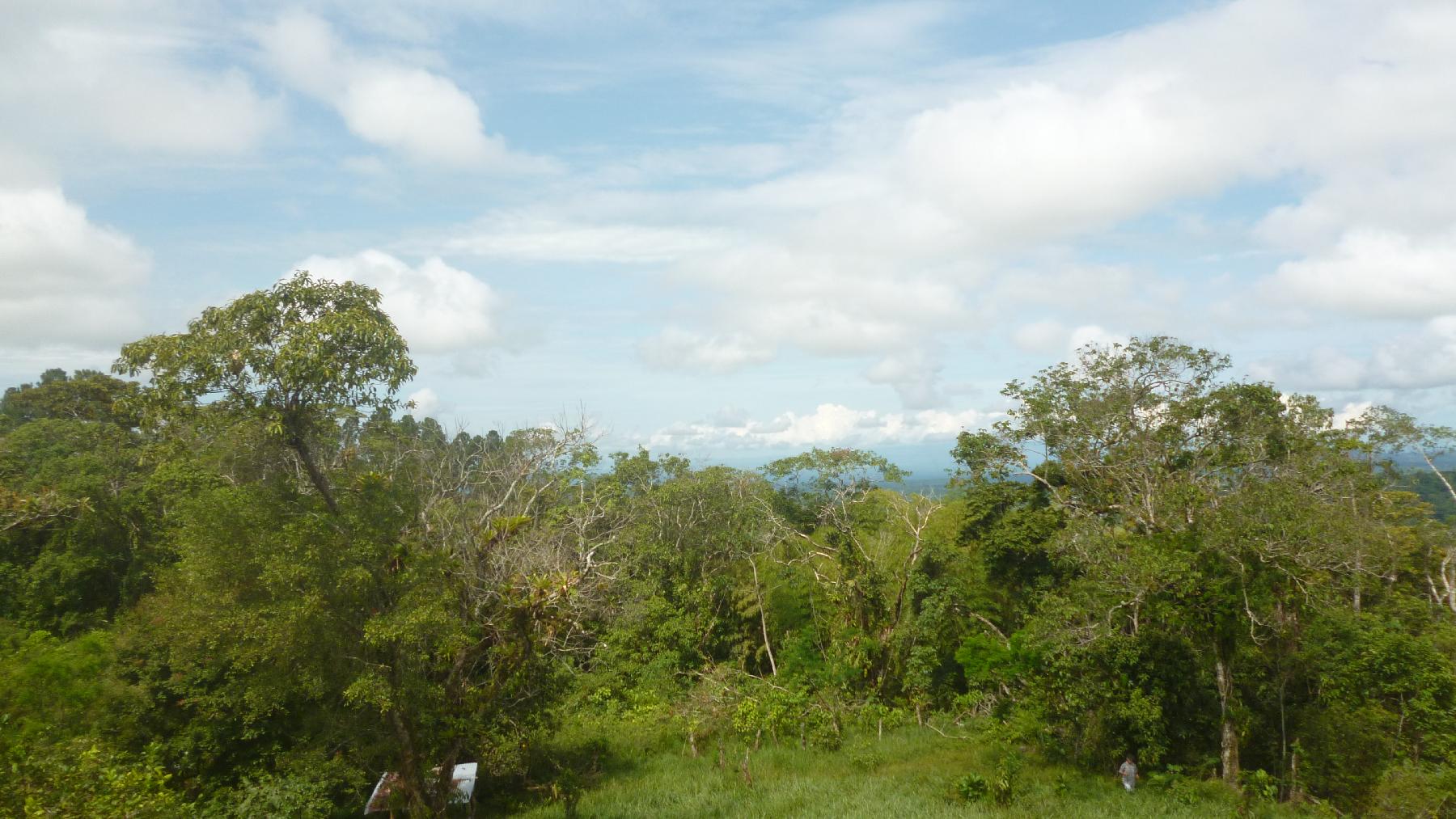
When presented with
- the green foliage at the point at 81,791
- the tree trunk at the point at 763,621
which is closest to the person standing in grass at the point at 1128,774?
the tree trunk at the point at 763,621

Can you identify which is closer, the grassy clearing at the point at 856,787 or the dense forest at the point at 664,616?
the dense forest at the point at 664,616

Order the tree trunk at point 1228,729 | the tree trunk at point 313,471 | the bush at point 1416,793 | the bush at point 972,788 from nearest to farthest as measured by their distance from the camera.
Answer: the bush at point 1416,793 < the tree trunk at point 313,471 < the tree trunk at point 1228,729 < the bush at point 972,788

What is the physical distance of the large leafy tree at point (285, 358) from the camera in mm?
10258

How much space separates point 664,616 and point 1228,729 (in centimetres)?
1292

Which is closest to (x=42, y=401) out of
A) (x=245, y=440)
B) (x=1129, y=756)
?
(x=245, y=440)

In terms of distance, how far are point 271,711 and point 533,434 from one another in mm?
8327

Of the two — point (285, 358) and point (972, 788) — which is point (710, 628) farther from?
point (285, 358)

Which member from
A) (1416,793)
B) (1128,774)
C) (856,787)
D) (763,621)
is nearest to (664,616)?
(763,621)

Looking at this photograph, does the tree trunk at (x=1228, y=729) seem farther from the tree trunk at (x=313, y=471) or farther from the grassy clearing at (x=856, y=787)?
the tree trunk at (x=313, y=471)

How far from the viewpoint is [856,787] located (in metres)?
13.8

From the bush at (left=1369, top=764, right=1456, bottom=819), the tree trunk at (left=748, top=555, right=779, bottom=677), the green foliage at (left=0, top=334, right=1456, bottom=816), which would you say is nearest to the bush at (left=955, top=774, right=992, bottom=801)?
the green foliage at (left=0, top=334, right=1456, bottom=816)

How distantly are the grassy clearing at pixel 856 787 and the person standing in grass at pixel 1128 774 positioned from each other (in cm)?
15

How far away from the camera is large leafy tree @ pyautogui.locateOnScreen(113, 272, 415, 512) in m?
10.3

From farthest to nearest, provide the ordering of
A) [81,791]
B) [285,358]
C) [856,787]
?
[856,787]
[285,358]
[81,791]
